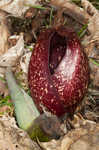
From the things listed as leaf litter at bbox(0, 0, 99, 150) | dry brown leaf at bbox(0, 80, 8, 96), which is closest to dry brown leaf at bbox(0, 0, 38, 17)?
leaf litter at bbox(0, 0, 99, 150)

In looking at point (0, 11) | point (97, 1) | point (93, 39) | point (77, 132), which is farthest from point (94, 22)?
point (77, 132)

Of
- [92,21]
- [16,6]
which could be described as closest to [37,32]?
[16,6]

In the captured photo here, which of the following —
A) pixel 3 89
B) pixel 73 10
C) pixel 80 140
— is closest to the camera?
pixel 80 140

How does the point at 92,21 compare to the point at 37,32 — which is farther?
the point at 37,32

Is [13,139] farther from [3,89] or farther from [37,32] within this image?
[37,32]

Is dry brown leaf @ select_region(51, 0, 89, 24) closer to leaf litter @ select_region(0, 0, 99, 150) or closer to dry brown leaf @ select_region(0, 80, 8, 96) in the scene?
leaf litter @ select_region(0, 0, 99, 150)

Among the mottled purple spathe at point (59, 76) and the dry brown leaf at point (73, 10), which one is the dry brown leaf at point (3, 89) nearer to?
the mottled purple spathe at point (59, 76)

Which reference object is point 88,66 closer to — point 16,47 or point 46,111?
point 46,111
